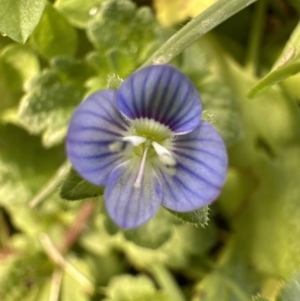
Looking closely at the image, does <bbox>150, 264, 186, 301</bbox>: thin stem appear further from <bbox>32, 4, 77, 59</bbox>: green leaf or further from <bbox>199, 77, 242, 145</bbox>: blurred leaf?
<bbox>32, 4, 77, 59</bbox>: green leaf

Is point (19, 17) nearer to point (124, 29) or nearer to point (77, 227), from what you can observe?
point (124, 29)

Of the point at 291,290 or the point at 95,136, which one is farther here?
the point at 291,290

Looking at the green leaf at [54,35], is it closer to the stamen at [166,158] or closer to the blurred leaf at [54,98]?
the blurred leaf at [54,98]

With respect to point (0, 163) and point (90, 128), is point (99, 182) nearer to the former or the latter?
point (90, 128)

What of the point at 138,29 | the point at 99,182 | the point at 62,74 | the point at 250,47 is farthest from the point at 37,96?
the point at 250,47

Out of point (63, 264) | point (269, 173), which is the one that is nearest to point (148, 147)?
point (269, 173)

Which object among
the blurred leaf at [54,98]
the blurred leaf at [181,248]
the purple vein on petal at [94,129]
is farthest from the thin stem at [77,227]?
the purple vein on petal at [94,129]
